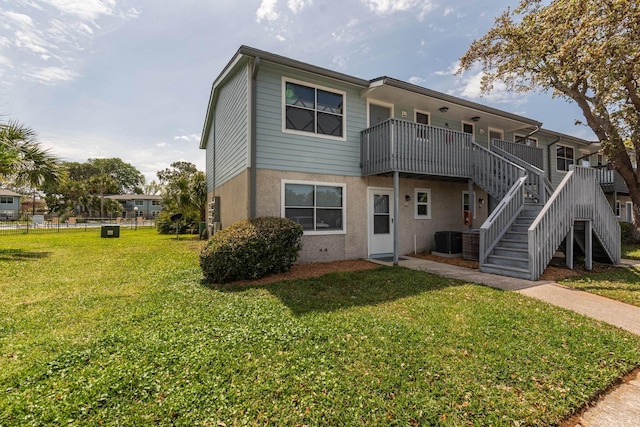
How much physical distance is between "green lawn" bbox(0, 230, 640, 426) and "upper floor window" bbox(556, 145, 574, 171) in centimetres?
1510

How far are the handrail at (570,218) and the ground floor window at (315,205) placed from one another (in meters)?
4.76

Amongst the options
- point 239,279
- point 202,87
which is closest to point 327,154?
point 239,279

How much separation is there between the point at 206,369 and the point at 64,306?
351 cm

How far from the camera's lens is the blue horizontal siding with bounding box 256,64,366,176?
7516 mm

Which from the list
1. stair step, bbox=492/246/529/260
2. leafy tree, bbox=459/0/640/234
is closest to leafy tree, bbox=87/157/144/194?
leafy tree, bbox=459/0/640/234

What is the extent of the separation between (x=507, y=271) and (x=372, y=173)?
430cm

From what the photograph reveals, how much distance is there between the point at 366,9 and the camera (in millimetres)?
9117

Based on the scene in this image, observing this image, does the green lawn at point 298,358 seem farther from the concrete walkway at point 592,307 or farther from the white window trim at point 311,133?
the white window trim at point 311,133

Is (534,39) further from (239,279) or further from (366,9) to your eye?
(239,279)

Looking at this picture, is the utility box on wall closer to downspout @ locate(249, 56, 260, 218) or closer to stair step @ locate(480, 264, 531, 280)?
stair step @ locate(480, 264, 531, 280)

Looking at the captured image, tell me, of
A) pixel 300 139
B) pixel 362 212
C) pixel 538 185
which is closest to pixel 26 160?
pixel 300 139

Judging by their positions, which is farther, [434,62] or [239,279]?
[434,62]

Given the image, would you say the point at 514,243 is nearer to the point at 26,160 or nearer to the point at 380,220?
the point at 380,220

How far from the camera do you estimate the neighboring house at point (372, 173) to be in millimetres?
7266
